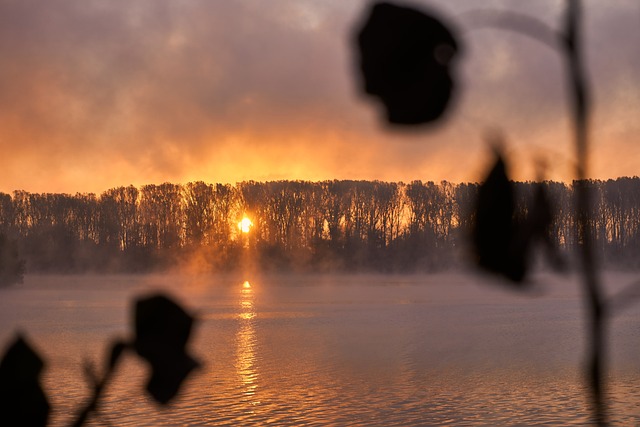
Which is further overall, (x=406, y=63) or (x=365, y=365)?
(x=365, y=365)

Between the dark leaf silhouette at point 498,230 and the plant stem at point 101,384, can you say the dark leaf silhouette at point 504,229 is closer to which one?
the dark leaf silhouette at point 498,230

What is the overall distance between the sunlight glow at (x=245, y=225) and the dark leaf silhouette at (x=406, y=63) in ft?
190

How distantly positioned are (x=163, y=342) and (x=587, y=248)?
16cm

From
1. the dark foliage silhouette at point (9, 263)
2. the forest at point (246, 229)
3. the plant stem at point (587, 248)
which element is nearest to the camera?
the plant stem at point (587, 248)

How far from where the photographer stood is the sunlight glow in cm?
5857

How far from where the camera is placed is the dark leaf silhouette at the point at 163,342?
0.31 metres

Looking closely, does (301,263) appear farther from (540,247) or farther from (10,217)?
(540,247)

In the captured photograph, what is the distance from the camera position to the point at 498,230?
29 centimetres

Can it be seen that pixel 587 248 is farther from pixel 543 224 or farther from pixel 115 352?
pixel 115 352

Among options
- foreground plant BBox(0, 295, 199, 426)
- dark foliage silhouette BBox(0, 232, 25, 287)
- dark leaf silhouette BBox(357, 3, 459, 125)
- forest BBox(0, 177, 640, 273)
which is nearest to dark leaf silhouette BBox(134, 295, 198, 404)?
foreground plant BBox(0, 295, 199, 426)

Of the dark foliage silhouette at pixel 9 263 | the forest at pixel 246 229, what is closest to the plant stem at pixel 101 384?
the dark foliage silhouette at pixel 9 263

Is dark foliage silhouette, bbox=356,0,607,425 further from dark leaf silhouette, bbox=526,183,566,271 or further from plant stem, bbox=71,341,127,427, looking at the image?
plant stem, bbox=71,341,127,427

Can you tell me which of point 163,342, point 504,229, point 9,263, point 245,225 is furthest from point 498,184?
point 245,225

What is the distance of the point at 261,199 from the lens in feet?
200
